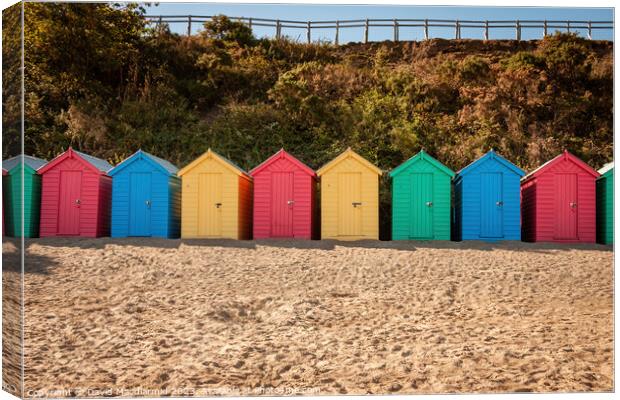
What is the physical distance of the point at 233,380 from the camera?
17.2 feet

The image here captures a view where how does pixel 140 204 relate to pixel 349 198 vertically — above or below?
below

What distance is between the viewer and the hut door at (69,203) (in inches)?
450

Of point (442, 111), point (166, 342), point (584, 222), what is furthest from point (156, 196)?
point (442, 111)

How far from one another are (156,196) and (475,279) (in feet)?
19.8

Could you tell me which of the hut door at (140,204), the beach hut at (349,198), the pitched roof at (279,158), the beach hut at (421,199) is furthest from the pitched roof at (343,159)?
the hut door at (140,204)

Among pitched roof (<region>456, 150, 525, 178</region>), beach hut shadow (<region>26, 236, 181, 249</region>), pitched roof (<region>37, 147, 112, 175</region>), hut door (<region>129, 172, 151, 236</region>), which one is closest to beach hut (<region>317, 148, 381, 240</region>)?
pitched roof (<region>456, 150, 525, 178</region>)

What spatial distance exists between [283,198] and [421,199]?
99.2 inches

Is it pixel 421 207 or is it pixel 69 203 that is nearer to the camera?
pixel 421 207

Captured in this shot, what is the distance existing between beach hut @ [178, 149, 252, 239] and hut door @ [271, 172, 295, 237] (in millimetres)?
656

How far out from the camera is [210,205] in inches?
455

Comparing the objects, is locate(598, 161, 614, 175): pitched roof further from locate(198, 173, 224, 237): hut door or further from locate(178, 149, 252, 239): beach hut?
locate(198, 173, 224, 237): hut door

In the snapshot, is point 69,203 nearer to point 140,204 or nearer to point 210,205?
point 140,204

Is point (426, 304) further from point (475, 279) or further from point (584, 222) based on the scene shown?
point (584, 222)

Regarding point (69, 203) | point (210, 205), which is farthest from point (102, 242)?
point (210, 205)
